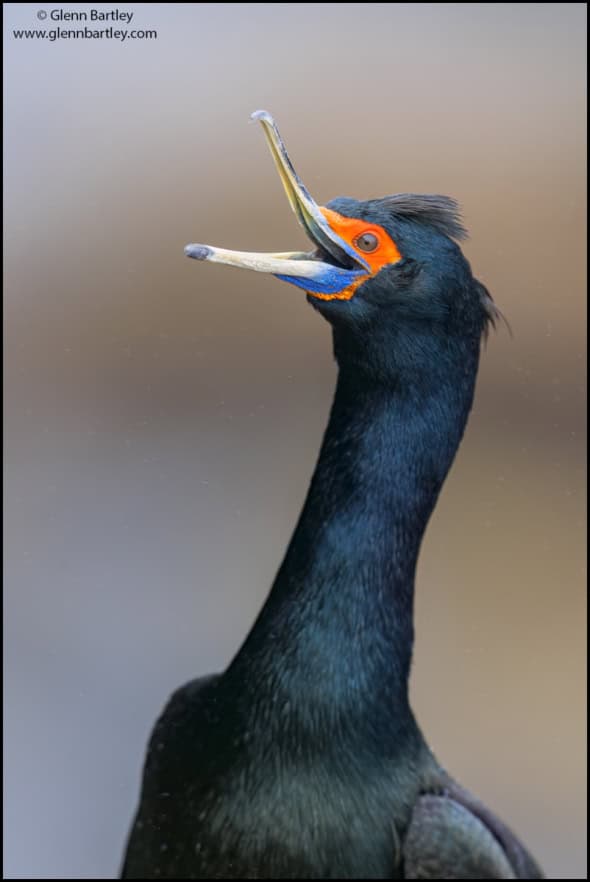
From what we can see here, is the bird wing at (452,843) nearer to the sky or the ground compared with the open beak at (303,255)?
nearer to the ground

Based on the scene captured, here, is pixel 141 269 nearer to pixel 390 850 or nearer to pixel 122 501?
pixel 122 501

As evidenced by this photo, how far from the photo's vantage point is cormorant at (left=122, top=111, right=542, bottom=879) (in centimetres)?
96

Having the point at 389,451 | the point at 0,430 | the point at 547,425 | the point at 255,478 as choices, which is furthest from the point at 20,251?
the point at 389,451

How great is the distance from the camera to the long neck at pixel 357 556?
38.9 inches

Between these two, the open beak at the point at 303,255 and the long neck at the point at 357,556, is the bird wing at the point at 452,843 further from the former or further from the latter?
the open beak at the point at 303,255

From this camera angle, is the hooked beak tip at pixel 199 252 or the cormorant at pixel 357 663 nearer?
the hooked beak tip at pixel 199 252

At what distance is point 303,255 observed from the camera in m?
0.91

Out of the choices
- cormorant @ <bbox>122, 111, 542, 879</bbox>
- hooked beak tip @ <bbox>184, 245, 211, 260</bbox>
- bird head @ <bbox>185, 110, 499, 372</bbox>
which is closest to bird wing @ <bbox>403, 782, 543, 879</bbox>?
cormorant @ <bbox>122, 111, 542, 879</bbox>

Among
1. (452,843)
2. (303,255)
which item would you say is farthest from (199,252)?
(452,843)

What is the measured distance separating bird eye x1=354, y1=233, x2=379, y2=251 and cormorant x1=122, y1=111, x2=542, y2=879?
2 cm

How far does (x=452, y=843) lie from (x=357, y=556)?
0.22m

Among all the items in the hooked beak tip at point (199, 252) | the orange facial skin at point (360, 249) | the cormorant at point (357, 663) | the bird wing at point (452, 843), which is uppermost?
the orange facial skin at point (360, 249)

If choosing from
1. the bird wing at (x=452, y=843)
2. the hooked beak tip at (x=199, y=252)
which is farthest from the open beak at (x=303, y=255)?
the bird wing at (x=452, y=843)

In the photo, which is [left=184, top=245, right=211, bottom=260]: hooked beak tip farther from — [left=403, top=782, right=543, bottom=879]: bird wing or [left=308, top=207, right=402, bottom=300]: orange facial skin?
[left=403, top=782, right=543, bottom=879]: bird wing
